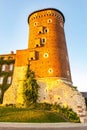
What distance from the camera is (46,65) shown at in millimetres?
33812

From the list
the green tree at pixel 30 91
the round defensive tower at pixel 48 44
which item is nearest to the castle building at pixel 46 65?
the round defensive tower at pixel 48 44

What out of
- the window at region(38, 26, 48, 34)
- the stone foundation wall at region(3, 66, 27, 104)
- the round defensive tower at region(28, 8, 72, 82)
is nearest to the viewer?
the stone foundation wall at region(3, 66, 27, 104)

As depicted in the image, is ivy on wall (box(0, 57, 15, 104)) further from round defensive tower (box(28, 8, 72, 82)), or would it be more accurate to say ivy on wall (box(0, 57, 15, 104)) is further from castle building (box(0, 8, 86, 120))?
round defensive tower (box(28, 8, 72, 82))

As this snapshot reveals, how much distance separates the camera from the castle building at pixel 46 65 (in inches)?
1240

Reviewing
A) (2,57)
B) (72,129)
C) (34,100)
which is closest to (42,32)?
(2,57)

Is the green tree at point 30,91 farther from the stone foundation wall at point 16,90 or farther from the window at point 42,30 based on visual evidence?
the window at point 42,30

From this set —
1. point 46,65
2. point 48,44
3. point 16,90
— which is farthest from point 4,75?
point 48,44

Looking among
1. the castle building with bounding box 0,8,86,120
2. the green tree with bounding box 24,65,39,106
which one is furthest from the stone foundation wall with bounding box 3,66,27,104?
the green tree with bounding box 24,65,39,106

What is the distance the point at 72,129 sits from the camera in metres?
5.78

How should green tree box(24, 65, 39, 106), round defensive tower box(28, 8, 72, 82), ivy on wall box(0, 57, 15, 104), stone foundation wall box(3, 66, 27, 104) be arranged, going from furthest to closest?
ivy on wall box(0, 57, 15, 104) < round defensive tower box(28, 8, 72, 82) < stone foundation wall box(3, 66, 27, 104) < green tree box(24, 65, 39, 106)

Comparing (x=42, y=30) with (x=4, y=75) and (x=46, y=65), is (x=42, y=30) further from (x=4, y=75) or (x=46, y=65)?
(x=4, y=75)

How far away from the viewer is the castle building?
31.5m

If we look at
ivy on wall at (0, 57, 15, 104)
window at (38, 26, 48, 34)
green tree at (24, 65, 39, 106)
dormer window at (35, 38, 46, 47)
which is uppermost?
window at (38, 26, 48, 34)

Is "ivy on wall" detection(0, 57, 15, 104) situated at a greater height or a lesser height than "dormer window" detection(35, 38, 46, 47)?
lesser
